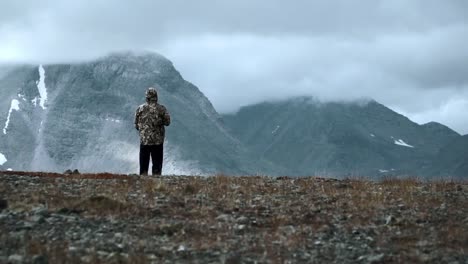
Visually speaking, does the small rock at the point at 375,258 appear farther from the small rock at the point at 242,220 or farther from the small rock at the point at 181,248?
the small rock at the point at 181,248

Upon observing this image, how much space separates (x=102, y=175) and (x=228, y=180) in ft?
14.7

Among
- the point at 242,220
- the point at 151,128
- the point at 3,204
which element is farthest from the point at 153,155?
the point at 242,220

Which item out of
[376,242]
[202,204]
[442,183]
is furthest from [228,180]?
[376,242]

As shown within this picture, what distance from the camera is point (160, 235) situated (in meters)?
16.0

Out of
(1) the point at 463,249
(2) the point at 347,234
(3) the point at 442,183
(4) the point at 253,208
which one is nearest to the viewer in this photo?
(1) the point at 463,249

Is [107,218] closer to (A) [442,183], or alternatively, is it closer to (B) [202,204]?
(B) [202,204]

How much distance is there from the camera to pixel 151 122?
93.9 feet

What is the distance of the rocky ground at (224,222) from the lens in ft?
47.9

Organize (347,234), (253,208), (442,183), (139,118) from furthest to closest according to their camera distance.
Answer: (139,118) < (442,183) < (253,208) < (347,234)

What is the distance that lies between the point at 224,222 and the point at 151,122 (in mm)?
12157

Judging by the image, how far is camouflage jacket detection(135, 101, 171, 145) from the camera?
28516mm

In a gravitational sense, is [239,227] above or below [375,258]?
above

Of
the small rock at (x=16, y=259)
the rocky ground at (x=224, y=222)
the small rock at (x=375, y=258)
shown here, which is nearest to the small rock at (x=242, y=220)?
the rocky ground at (x=224, y=222)

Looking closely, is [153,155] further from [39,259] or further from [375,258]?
[375,258]
